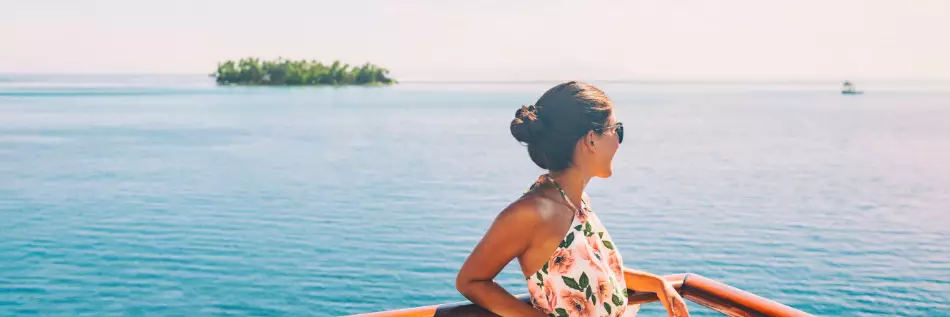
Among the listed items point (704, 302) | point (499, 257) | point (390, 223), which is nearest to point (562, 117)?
point (499, 257)

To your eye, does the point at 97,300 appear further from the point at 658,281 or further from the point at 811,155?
the point at 811,155

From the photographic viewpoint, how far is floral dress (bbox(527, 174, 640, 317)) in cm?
191

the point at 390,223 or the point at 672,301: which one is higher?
the point at 672,301

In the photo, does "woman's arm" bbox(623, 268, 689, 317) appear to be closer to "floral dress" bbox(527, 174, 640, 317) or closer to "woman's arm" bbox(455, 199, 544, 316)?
"floral dress" bbox(527, 174, 640, 317)

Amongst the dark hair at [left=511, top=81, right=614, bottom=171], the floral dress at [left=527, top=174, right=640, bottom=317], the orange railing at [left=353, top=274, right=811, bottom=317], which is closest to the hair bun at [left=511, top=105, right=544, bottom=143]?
the dark hair at [left=511, top=81, right=614, bottom=171]

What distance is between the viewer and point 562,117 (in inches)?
75.4

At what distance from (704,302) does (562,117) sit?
61cm

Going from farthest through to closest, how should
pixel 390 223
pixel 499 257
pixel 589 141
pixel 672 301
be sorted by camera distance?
1. pixel 390 223
2. pixel 672 301
3. pixel 589 141
4. pixel 499 257

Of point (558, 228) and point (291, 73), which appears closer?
point (558, 228)

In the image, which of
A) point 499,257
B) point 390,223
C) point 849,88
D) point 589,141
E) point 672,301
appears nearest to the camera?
point 499,257

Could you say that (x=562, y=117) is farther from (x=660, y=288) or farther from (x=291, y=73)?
(x=291, y=73)

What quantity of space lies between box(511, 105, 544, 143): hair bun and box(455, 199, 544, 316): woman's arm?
0.48 feet

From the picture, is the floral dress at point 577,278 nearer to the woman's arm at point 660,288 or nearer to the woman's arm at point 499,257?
the woman's arm at point 499,257

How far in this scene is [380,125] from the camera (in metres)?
48.6
